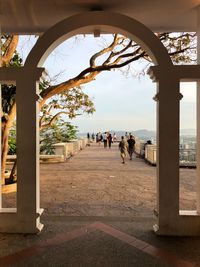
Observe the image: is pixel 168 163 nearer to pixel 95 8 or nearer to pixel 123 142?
pixel 95 8

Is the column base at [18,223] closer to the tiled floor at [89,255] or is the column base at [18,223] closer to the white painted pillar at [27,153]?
the white painted pillar at [27,153]

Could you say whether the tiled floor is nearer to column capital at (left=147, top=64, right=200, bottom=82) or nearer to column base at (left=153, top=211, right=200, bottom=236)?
column base at (left=153, top=211, right=200, bottom=236)

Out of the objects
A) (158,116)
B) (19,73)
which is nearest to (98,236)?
(158,116)

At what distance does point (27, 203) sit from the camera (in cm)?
397

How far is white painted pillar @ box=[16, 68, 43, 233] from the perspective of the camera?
3.93 m

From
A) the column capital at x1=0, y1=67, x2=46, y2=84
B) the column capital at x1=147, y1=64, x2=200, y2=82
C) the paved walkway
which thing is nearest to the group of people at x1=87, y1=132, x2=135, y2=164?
the paved walkway

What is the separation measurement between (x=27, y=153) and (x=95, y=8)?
285 cm

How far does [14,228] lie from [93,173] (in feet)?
20.0

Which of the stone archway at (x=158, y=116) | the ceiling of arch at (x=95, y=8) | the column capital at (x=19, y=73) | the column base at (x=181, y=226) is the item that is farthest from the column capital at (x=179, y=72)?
the column base at (x=181, y=226)

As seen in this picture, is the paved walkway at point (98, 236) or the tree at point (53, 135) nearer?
the paved walkway at point (98, 236)

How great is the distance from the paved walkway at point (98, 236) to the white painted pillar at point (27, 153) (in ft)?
1.25

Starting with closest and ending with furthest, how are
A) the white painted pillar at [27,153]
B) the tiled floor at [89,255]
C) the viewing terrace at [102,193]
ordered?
the tiled floor at [89,255], the white painted pillar at [27,153], the viewing terrace at [102,193]

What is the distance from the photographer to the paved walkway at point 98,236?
3203mm

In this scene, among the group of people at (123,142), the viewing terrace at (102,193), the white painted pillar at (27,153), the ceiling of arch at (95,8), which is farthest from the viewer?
the group of people at (123,142)
